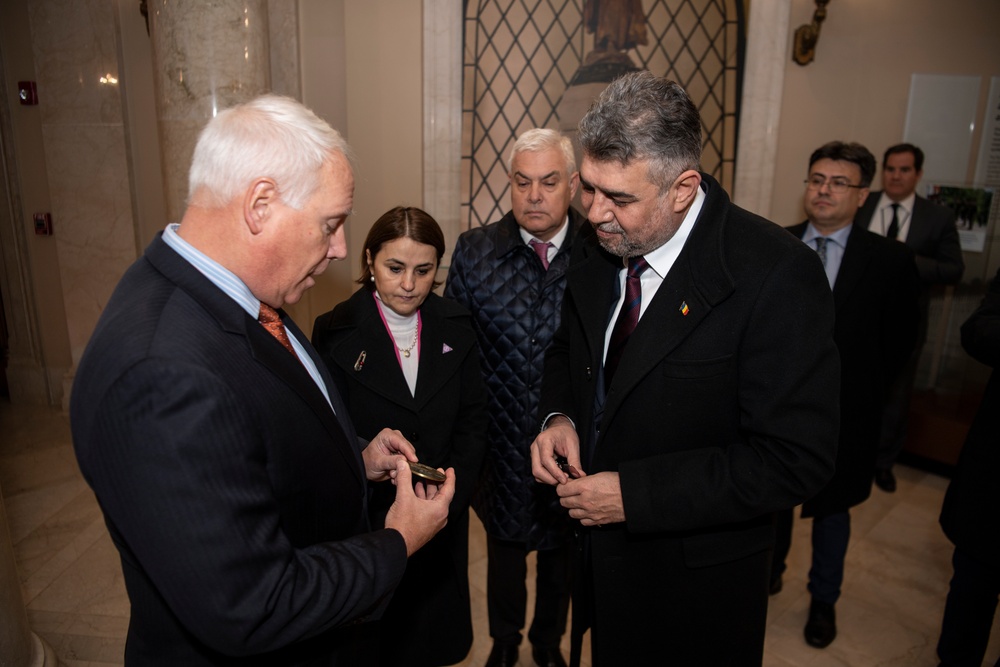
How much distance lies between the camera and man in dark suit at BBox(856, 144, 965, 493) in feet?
14.2

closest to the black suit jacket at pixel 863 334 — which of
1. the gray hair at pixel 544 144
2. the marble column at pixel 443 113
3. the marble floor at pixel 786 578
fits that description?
the marble floor at pixel 786 578

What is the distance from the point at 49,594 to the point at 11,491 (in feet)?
4.30

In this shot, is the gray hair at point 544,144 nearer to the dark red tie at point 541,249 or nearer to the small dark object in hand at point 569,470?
the dark red tie at point 541,249

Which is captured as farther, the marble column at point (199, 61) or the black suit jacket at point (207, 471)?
the marble column at point (199, 61)

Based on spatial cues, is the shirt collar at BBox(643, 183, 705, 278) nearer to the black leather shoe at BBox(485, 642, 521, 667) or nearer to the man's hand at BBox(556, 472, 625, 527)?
the man's hand at BBox(556, 472, 625, 527)

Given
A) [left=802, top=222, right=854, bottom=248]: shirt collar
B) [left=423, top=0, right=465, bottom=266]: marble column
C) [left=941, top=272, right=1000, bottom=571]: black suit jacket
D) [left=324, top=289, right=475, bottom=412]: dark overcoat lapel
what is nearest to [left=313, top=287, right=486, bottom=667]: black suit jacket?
[left=324, top=289, right=475, bottom=412]: dark overcoat lapel

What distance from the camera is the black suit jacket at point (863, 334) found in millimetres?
2898

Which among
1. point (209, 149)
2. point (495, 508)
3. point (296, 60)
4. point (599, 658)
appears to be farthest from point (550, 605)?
point (296, 60)

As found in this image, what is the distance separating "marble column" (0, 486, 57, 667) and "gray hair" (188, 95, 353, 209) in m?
1.84

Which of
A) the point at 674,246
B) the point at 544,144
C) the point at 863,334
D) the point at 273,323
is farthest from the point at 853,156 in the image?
the point at 273,323

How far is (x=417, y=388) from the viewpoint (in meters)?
2.32

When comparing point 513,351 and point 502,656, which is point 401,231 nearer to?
point 513,351

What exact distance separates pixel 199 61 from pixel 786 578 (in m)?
3.80

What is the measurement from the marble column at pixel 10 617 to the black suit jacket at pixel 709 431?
2.00 metres
